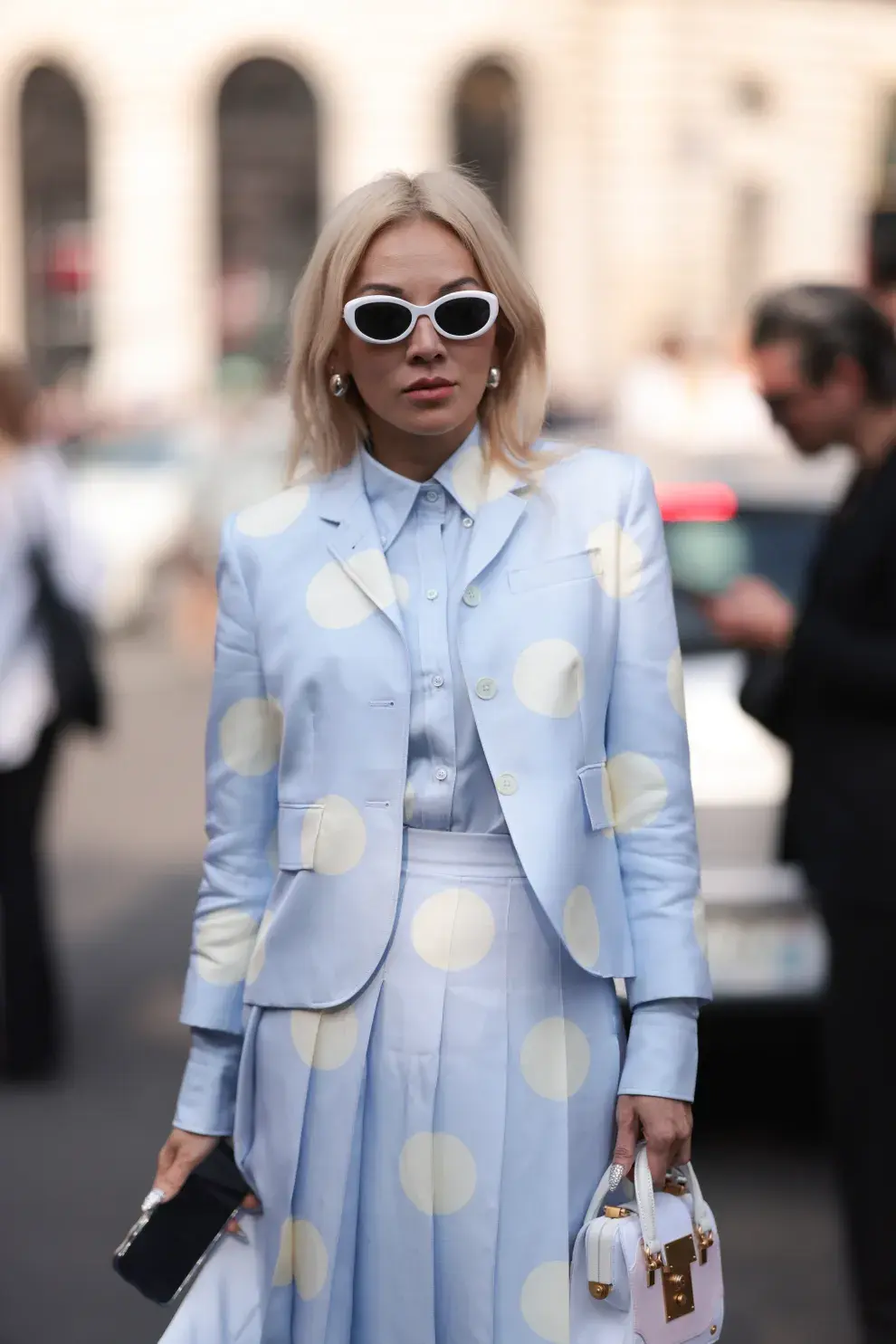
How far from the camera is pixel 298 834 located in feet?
8.58

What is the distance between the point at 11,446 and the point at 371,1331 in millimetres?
4140

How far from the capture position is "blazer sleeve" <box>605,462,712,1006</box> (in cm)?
257

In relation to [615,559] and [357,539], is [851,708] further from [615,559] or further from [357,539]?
[357,539]

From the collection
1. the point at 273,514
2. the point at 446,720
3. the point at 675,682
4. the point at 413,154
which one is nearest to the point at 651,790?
the point at 675,682

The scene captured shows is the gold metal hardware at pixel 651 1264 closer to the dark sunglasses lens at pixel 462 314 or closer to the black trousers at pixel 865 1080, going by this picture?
the dark sunglasses lens at pixel 462 314

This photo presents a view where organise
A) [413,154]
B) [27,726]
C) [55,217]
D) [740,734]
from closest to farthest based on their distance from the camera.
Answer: [740,734]
[27,726]
[413,154]
[55,217]

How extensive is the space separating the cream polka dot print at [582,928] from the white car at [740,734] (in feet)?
7.08

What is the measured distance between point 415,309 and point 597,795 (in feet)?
2.04

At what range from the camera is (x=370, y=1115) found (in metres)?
2.59

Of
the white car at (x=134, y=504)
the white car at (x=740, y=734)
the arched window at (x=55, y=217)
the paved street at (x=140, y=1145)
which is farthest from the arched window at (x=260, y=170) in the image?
the white car at (x=740, y=734)

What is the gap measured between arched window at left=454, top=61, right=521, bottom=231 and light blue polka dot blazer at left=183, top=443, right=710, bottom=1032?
35.6 metres

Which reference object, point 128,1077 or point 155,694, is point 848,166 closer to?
point 155,694

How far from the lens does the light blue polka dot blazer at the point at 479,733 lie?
100 inches

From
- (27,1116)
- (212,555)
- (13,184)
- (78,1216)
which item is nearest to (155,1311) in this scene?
(78,1216)
